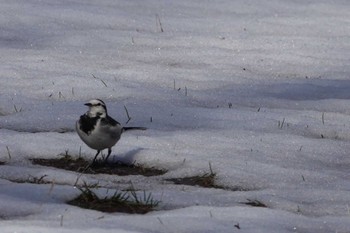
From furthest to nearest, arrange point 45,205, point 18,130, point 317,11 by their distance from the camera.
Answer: point 317,11
point 18,130
point 45,205

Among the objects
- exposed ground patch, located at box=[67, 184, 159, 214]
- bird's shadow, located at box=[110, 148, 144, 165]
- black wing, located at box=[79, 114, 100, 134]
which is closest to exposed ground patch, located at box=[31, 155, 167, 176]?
bird's shadow, located at box=[110, 148, 144, 165]

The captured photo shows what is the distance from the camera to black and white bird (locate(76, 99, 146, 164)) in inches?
254

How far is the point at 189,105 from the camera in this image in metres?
8.38

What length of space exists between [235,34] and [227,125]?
3617 millimetres

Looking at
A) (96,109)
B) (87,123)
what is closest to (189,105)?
(96,109)

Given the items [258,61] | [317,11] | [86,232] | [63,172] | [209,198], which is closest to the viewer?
[86,232]

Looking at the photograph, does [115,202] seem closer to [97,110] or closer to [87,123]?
[87,123]

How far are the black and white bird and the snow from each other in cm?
24

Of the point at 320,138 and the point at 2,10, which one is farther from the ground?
the point at 2,10

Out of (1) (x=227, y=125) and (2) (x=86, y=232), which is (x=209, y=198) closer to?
(2) (x=86, y=232)

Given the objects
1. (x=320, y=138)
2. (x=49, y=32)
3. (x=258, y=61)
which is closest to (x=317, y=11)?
(x=258, y=61)

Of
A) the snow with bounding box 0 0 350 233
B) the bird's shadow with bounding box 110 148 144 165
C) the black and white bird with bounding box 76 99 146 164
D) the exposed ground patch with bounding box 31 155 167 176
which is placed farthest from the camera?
the bird's shadow with bounding box 110 148 144 165

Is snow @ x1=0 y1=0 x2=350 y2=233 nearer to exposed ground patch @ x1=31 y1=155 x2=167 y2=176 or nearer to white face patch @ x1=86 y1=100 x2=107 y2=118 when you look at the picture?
exposed ground patch @ x1=31 y1=155 x2=167 y2=176

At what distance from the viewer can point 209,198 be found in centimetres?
584
